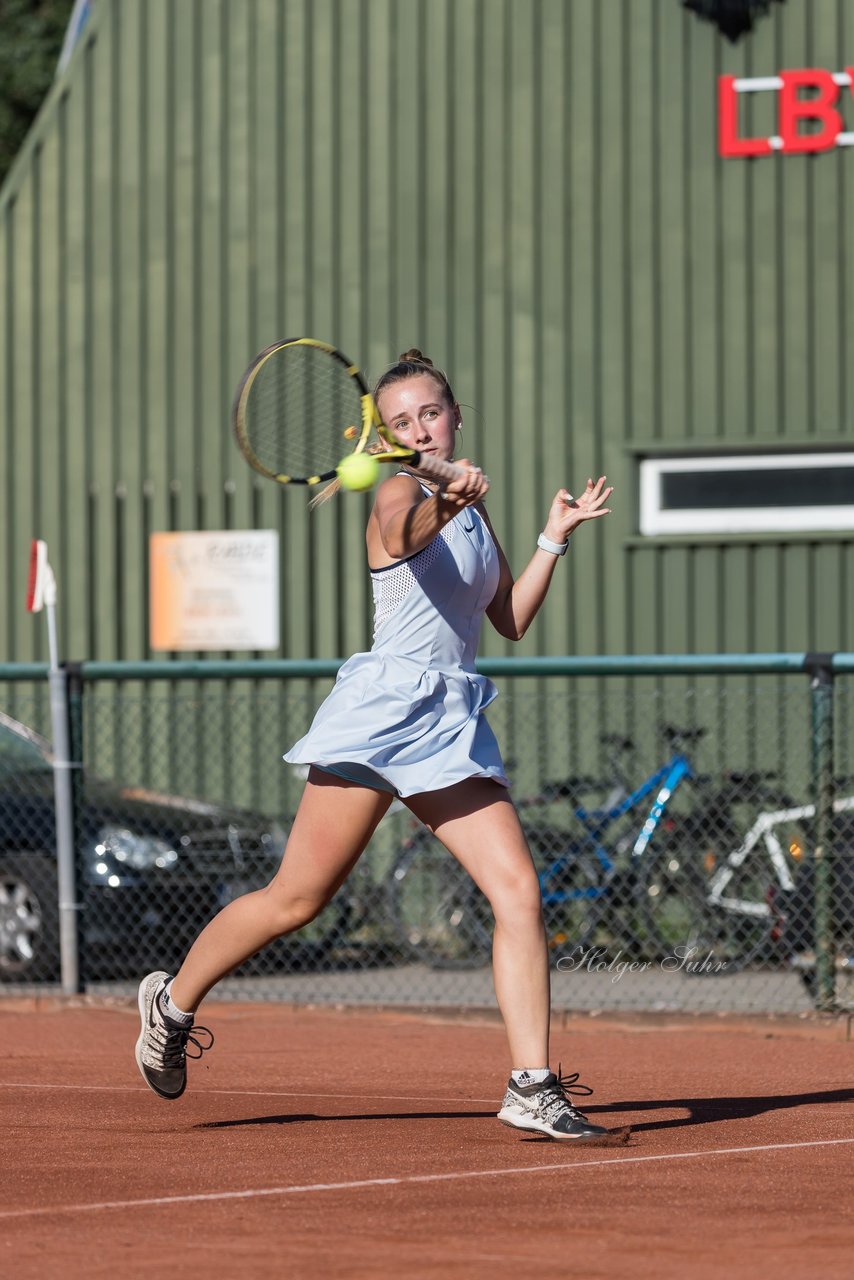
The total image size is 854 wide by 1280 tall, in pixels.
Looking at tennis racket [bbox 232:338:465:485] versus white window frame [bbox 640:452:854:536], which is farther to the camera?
white window frame [bbox 640:452:854:536]

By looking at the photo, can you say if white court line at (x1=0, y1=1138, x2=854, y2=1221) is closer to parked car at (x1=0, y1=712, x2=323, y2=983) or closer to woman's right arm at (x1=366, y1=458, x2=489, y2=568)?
woman's right arm at (x1=366, y1=458, x2=489, y2=568)

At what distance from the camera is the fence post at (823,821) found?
369 inches

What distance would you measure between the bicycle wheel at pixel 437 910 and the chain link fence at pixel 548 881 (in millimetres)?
11

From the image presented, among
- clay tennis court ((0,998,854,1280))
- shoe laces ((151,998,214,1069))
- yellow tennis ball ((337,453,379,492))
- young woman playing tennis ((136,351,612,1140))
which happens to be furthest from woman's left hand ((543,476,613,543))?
shoe laces ((151,998,214,1069))

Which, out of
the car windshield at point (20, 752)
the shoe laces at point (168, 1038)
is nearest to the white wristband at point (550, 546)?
the shoe laces at point (168, 1038)

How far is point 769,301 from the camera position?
1434 cm

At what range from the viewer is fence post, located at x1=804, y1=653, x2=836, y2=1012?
369 inches

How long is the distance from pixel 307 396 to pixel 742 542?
7375 mm

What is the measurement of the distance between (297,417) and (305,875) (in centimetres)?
159

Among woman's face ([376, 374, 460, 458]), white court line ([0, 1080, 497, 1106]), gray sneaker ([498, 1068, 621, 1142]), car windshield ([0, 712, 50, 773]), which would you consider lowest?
white court line ([0, 1080, 497, 1106])

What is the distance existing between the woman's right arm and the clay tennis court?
1.63m

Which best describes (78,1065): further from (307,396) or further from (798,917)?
(798,917)

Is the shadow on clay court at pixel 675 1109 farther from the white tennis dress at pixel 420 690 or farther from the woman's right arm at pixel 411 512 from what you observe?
the woman's right arm at pixel 411 512

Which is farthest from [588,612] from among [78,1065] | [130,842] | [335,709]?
[335,709]
